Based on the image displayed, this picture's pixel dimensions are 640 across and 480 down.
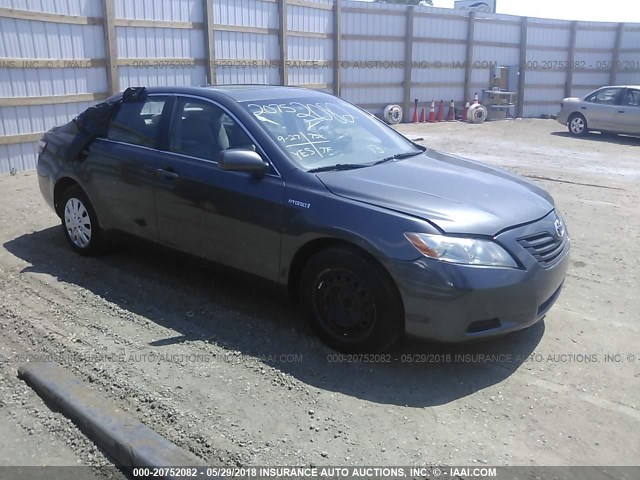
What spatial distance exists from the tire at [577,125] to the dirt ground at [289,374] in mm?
13177

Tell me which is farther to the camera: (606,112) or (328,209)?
(606,112)

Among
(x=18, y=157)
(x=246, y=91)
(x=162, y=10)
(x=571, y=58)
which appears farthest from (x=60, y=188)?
(x=571, y=58)

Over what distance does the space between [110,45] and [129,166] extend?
7.30m

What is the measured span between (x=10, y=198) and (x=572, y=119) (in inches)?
606

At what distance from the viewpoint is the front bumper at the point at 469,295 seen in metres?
3.63

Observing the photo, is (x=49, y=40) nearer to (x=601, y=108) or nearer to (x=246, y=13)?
(x=246, y=13)

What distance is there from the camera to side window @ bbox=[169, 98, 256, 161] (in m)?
4.66

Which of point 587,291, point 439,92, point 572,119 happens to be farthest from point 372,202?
point 439,92

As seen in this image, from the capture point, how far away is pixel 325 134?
15.8 feet

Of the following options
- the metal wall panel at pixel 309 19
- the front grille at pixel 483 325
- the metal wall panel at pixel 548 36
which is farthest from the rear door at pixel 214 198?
the metal wall panel at pixel 548 36

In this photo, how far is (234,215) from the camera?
4.49 meters

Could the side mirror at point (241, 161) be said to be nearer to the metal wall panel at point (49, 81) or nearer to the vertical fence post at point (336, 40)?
the metal wall panel at point (49, 81)

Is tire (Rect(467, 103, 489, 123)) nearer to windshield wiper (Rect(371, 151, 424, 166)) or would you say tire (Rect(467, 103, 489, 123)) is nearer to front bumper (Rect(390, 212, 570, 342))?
windshield wiper (Rect(371, 151, 424, 166))

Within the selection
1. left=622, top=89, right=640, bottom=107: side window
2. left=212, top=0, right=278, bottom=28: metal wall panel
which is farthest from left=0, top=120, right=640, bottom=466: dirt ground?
left=622, top=89, right=640, bottom=107: side window
